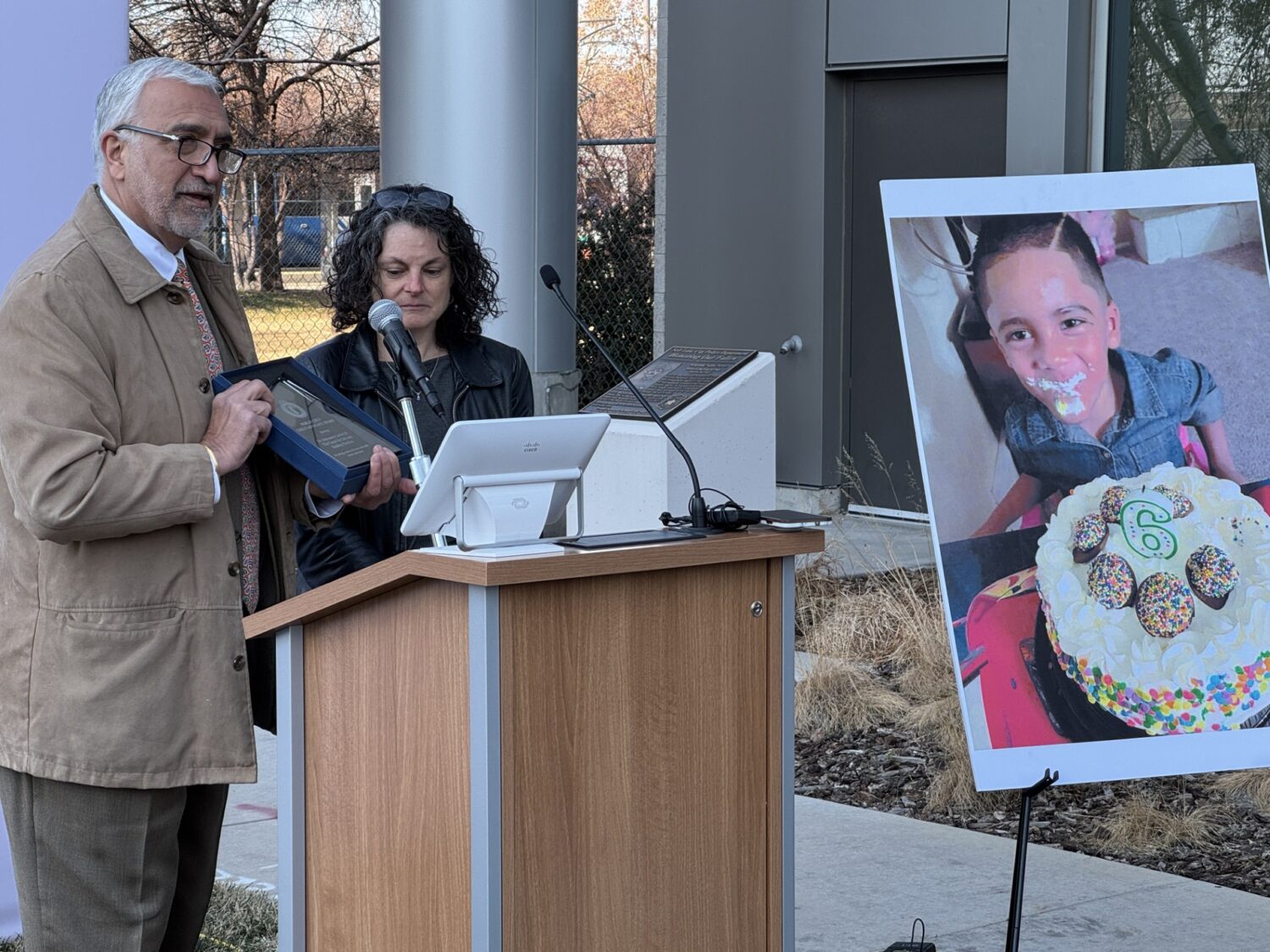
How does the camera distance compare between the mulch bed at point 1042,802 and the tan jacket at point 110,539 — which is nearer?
the tan jacket at point 110,539

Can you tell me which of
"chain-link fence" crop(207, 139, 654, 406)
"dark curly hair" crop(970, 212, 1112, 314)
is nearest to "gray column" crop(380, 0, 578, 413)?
"dark curly hair" crop(970, 212, 1112, 314)

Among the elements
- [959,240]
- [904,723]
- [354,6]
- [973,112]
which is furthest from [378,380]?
[354,6]

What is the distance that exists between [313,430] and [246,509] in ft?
0.87

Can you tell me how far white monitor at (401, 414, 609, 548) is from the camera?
2.81 m

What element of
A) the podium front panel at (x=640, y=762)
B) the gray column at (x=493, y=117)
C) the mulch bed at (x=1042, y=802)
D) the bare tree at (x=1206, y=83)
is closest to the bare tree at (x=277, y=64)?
the bare tree at (x=1206, y=83)

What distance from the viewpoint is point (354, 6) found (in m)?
24.0

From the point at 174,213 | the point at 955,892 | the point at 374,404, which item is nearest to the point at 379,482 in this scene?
the point at 174,213

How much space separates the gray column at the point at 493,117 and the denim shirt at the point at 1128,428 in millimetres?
2688

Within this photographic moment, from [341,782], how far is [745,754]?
0.76 m

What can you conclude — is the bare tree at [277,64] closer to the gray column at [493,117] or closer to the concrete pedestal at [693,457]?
the concrete pedestal at [693,457]

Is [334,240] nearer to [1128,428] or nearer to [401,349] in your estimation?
[1128,428]

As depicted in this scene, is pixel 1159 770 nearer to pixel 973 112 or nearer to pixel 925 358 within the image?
pixel 925 358

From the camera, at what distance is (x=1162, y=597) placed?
4.06 m

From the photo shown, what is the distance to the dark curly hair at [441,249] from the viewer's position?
14.0ft
